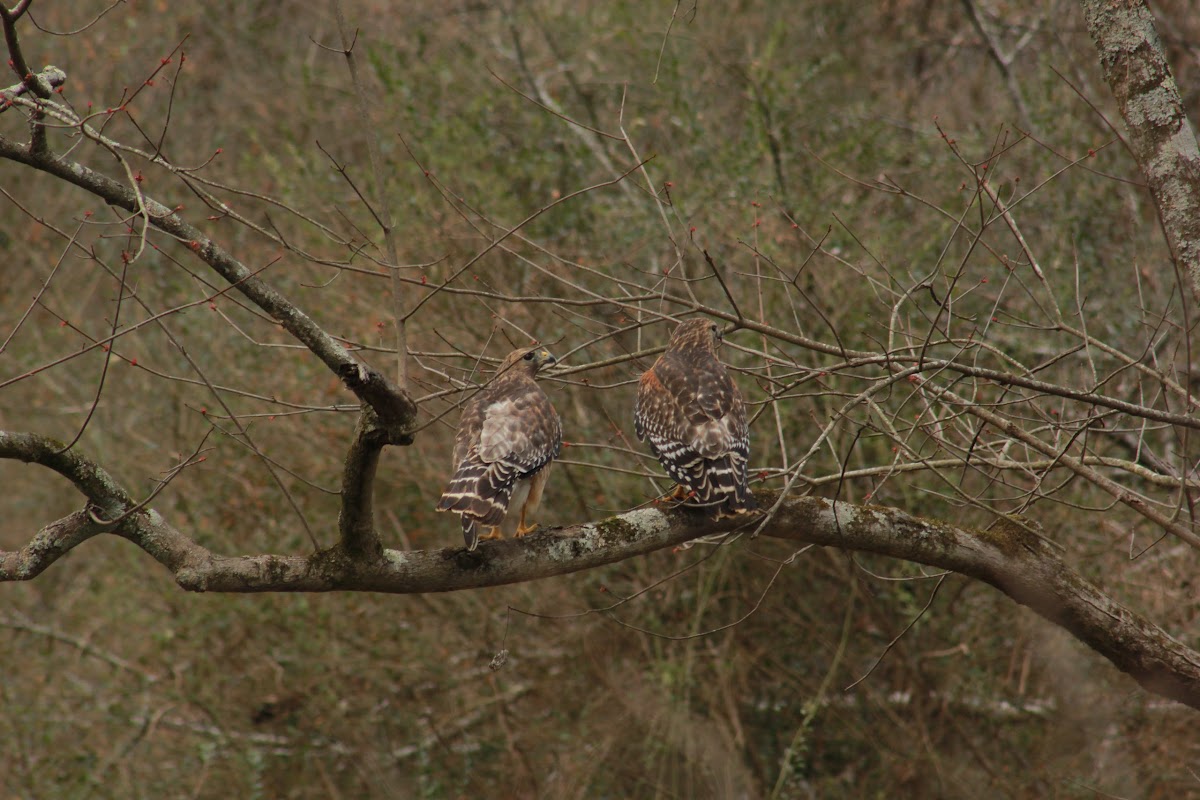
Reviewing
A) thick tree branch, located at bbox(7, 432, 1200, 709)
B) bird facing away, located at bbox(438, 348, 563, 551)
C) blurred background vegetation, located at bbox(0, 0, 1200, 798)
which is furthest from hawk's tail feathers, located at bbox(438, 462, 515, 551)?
blurred background vegetation, located at bbox(0, 0, 1200, 798)

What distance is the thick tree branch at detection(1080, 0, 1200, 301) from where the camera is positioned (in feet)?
15.4

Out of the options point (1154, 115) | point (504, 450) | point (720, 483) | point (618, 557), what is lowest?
point (618, 557)

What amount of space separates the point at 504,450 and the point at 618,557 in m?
0.74

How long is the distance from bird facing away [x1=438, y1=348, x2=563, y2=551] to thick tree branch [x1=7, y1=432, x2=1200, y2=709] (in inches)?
8.3

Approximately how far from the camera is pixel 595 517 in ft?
30.3

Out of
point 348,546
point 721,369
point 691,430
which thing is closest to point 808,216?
point 721,369

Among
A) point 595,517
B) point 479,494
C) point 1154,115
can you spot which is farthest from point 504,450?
point 595,517

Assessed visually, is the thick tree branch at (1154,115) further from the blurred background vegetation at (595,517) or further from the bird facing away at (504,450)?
the blurred background vegetation at (595,517)

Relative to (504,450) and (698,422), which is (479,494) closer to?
(504,450)

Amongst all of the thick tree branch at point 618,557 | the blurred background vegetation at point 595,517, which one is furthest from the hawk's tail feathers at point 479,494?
the blurred background vegetation at point 595,517

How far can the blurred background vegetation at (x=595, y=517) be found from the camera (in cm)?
871

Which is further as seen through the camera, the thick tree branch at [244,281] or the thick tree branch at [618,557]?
the thick tree branch at [618,557]

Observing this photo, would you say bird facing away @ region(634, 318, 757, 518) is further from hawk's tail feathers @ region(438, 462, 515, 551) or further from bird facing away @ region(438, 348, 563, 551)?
hawk's tail feathers @ region(438, 462, 515, 551)

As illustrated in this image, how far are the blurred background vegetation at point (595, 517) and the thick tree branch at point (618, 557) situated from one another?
3.09 metres
